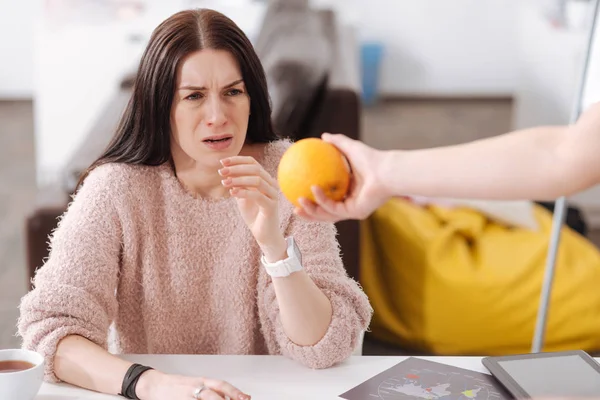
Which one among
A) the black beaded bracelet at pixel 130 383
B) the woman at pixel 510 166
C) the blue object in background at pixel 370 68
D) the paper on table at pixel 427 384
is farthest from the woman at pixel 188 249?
the blue object in background at pixel 370 68

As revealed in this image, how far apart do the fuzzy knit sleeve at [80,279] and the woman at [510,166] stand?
68 centimetres

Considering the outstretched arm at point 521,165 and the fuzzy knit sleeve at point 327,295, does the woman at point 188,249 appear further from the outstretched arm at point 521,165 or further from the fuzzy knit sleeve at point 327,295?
the outstretched arm at point 521,165

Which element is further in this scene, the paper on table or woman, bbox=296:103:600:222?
the paper on table

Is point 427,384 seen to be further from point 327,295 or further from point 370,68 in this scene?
point 370,68

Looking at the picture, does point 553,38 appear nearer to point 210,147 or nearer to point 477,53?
point 477,53

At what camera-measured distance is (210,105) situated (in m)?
1.39

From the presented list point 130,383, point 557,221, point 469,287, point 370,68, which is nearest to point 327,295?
point 130,383

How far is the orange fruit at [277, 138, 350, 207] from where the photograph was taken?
3.05ft

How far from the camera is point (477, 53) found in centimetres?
587

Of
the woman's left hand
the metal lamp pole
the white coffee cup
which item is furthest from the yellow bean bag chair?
the white coffee cup

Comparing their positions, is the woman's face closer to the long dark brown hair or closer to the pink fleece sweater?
the long dark brown hair

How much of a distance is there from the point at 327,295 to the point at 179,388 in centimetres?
34

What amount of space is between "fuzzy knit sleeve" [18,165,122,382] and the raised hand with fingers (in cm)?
56

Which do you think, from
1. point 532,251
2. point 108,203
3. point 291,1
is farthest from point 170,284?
point 291,1
